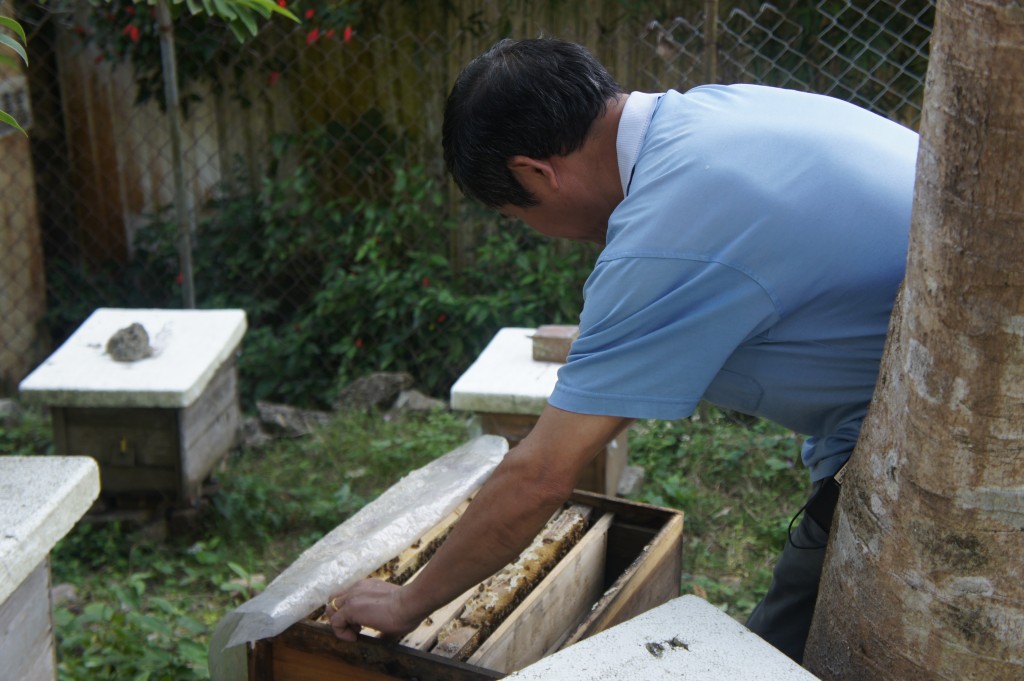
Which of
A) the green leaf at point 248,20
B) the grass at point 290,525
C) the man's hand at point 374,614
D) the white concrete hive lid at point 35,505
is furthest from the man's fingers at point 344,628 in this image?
the green leaf at point 248,20

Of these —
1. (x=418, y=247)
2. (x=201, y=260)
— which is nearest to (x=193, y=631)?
(x=418, y=247)

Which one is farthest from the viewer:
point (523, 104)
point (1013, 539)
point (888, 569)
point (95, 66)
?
point (95, 66)

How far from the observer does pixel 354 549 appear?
2232 millimetres

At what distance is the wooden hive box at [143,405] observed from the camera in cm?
380

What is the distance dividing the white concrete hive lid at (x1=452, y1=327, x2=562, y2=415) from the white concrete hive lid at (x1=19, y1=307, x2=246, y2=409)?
3.57 feet

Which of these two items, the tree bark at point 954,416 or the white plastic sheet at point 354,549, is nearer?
the tree bark at point 954,416

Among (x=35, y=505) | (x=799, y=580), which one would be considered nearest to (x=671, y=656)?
(x=799, y=580)

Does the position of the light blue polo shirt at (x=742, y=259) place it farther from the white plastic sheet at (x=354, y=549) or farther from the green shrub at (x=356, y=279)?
the green shrub at (x=356, y=279)

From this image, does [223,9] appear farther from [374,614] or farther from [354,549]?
[374,614]

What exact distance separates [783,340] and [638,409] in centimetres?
30

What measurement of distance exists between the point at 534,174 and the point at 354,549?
0.92 meters

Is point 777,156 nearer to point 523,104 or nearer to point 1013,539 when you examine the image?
point 523,104

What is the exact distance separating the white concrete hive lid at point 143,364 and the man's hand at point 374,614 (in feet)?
6.68

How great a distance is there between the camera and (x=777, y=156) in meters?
1.73
